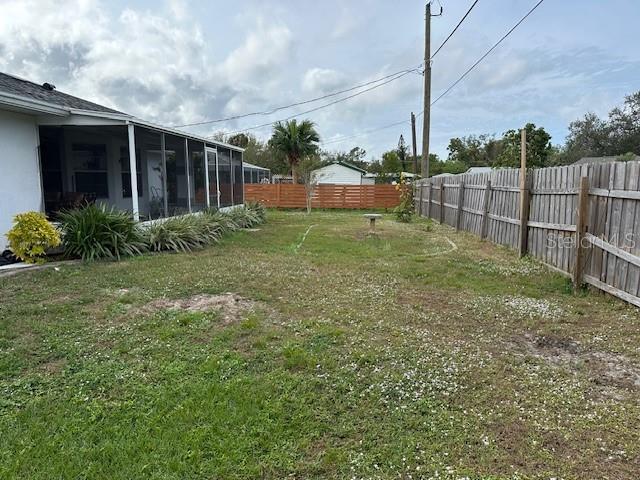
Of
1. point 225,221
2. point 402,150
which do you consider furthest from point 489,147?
point 225,221

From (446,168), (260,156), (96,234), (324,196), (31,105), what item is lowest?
(96,234)

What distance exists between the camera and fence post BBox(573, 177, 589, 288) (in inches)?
217

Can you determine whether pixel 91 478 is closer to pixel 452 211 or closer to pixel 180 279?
pixel 180 279

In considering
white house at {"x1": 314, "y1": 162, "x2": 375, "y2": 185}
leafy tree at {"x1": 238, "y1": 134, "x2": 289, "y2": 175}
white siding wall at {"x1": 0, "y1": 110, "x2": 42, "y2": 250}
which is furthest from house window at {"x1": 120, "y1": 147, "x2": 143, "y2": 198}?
leafy tree at {"x1": 238, "y1": 134, "x2": 289, "y2": 175}

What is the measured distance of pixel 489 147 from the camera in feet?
167

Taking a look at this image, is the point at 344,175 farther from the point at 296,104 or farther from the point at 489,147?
the point at 489,147

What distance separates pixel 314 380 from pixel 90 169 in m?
10.4

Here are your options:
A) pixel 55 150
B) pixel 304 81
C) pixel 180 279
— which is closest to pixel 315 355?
pixel 180 279

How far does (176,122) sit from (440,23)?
18288mm

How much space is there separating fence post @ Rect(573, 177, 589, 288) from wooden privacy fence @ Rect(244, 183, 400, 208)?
1700 centimetres

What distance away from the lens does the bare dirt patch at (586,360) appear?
3.11 m

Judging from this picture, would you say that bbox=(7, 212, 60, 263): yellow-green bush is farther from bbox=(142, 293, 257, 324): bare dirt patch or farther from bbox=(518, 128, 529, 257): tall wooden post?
bbox=(518, 128, 529, 257): tall wooden post

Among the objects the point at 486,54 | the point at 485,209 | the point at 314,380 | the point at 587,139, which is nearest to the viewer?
the point at 314,380

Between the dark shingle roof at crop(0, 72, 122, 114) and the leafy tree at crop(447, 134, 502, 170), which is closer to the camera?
the dark shingle roof at crop(0, 72, 122, 114)
